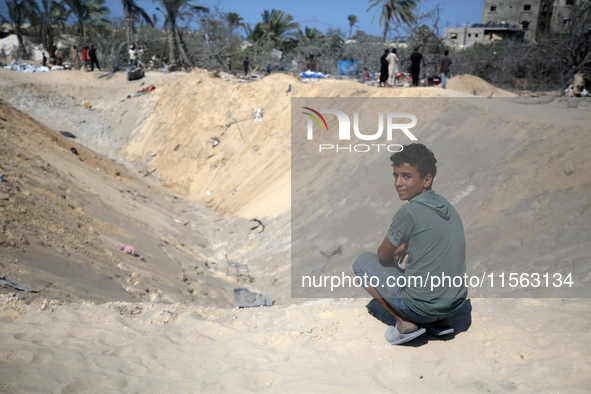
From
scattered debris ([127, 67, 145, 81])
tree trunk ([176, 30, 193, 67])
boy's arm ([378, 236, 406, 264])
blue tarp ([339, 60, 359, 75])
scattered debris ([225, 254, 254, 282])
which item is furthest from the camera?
tree trunk ([176, 30, 193, 67])

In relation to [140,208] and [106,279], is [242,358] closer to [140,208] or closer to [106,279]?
[106,279]

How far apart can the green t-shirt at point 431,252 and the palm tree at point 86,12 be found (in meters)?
26.6

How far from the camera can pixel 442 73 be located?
1367cm

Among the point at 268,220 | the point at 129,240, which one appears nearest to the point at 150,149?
the point at 268,220

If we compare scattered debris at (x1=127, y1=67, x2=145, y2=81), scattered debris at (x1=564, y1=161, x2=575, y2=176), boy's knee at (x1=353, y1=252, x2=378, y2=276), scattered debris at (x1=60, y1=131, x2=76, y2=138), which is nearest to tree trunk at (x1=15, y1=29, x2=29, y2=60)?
scattered debris at (x1=127, y1=67, x2=145, y2=81)

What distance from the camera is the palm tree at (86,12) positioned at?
24469 millimetres

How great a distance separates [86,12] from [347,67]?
14805mm

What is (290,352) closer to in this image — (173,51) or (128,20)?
(173,51)

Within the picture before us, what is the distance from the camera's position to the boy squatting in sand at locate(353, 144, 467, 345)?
→ 9.79 feet

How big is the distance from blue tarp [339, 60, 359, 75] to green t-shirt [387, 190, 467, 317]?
20798 millimetres

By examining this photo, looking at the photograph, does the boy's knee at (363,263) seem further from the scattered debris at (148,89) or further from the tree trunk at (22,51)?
the tree trunk at (22,51)

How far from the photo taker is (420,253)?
3.01 meters

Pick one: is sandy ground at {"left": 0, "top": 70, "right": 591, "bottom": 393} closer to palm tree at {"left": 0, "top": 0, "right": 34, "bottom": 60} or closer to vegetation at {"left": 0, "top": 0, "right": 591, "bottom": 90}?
vegetation at {"left": 0, "top": 0, "right": 591, "bottom": 90}

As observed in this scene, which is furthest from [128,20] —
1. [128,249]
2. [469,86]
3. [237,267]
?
[128,249]
